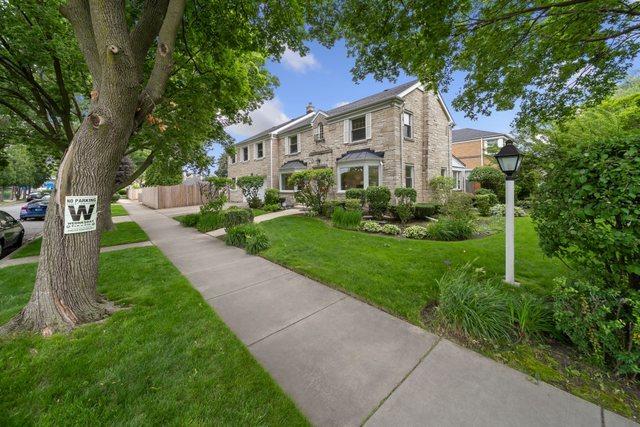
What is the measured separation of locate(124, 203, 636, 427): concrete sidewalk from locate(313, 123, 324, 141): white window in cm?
1430

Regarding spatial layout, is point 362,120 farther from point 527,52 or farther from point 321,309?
point 321,309

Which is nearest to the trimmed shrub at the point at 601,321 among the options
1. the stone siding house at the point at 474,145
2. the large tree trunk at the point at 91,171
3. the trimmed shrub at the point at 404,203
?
the large tree trunk at the point at 91,171

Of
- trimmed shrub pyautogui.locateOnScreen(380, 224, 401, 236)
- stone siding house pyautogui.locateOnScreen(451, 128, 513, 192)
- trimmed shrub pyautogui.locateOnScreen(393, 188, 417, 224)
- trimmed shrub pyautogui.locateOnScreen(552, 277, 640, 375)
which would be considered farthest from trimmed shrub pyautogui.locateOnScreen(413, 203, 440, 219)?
stone siding house pyautogui.locateOnScreen(451, 128, 513, 192)

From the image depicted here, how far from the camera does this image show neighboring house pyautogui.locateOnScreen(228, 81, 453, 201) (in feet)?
44.1

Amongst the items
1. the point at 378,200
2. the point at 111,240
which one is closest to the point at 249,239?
the point at 111,240

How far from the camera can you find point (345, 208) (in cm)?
1049

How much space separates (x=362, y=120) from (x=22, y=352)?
1509 centimetres

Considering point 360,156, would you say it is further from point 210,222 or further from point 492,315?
point 492,315


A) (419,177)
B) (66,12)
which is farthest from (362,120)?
(66,12)

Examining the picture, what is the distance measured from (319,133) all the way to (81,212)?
1519cm

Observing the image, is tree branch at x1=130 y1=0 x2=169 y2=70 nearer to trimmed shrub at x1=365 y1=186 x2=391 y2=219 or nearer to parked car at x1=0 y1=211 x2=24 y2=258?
parked car at x1=0 y1=211 x2=24 y2=258

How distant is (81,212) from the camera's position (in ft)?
10.3

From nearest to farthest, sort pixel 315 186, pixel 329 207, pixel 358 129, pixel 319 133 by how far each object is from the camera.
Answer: pixel 329 207, pixel 315 186, pixel 358 129, pixel 319 133

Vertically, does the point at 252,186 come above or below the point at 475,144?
below
